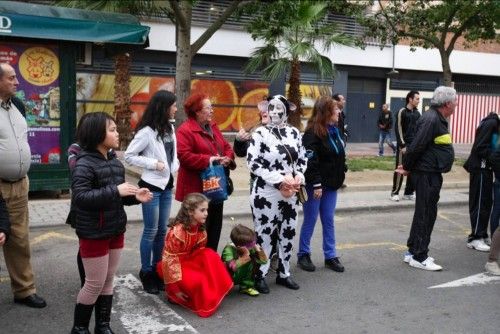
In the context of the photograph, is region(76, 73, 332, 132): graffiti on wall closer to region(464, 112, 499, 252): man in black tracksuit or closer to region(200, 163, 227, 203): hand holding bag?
region(464, 112, 499, 252): man in black tracksuit

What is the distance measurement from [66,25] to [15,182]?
14.2 ft

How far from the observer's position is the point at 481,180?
689cm

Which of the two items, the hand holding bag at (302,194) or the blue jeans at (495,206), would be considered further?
the blue jeans at (495,206)

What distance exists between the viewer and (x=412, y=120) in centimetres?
930

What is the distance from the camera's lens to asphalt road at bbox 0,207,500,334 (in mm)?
4402

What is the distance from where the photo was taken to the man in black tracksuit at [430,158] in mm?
5805

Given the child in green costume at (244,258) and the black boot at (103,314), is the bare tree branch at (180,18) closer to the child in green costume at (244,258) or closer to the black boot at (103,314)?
the child in green costume at (244,258)

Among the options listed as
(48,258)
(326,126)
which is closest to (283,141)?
(326,126)

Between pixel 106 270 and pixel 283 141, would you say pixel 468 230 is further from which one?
pixel 106 270

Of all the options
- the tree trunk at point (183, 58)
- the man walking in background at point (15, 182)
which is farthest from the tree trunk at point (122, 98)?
the man walking in background at point (15, 182)

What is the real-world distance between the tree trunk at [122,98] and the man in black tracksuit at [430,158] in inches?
428

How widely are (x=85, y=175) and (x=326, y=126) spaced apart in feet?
9.34

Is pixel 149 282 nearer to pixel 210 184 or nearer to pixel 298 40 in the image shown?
pixel 210 184

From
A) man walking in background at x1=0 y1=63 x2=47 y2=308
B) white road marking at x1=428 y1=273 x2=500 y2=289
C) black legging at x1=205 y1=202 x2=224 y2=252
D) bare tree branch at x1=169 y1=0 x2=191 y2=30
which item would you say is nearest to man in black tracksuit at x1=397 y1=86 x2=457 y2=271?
white road marking at x1=428 y1=273 x2=500 y2=289
